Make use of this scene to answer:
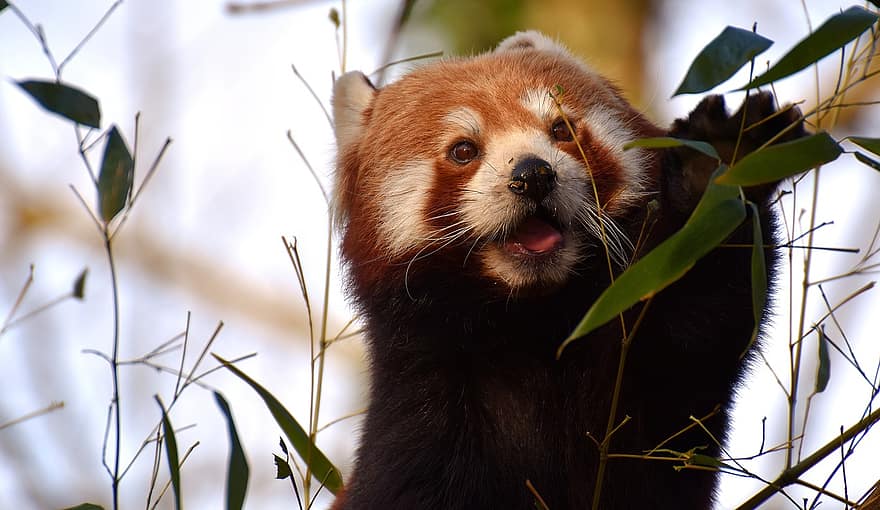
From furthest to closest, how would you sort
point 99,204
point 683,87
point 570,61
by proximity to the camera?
point 570,61 → point 99,204 → point 683,87

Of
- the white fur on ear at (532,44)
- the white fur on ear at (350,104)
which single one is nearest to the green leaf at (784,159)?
the white fur on ear at (532,44)

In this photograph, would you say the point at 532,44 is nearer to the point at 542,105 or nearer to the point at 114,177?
the point at 542,105

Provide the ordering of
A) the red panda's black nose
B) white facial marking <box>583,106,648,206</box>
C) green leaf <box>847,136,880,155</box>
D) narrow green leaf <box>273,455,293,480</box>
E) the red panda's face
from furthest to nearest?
1. white facial marking <box>583,106,648,206</box>
2. the red panda's face
3. the red panda's black nose
4. narrow green leaf <box>273,455,293,480</box>
5. green leaf <box>847,136,880,155</box>

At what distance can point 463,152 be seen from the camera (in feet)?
12.5

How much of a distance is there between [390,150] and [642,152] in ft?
3.41

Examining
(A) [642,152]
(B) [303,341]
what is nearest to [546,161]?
(A) [642,152]

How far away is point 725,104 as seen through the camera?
314cm

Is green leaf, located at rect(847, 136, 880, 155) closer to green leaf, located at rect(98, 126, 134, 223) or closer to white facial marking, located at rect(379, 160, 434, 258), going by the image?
white facial marking, located at rect(379, 160, 434, 258)

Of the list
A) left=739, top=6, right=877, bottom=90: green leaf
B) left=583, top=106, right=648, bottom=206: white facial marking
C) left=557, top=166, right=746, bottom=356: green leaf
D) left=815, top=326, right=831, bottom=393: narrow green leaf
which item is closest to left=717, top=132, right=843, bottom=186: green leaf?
left=557, top=166, right=746, bottom=356: green leaf

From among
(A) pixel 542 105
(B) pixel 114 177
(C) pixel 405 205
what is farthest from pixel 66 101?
(A) pixel 542 105

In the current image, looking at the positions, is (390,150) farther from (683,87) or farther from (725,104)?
(683,87)

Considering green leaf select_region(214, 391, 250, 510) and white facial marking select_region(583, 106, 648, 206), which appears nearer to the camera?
green leaf select_region(214, 391, 250, 510)

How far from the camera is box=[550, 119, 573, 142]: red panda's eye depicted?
12.3ft

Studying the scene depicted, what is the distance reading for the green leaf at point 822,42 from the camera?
2443 mm
